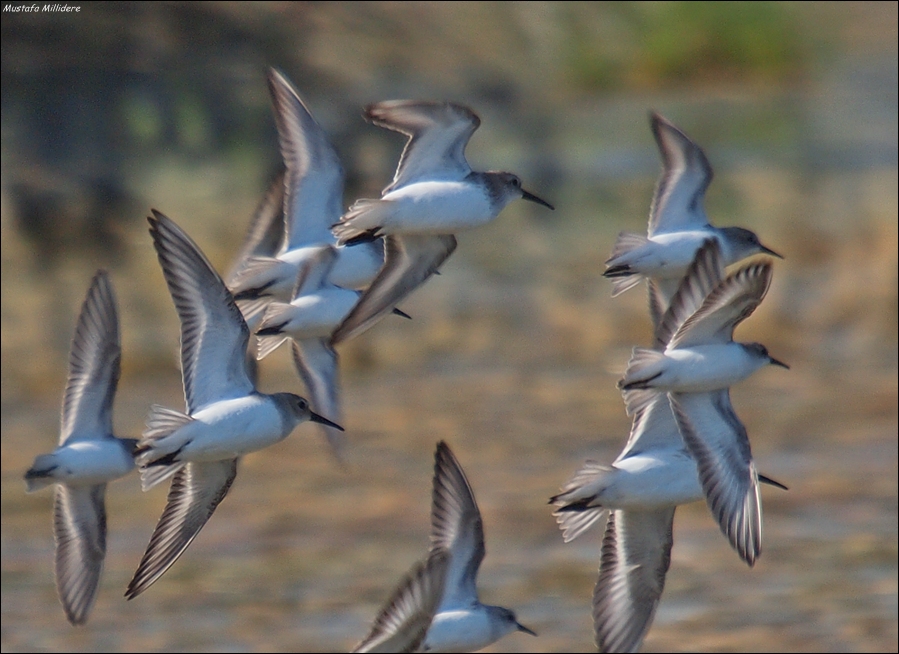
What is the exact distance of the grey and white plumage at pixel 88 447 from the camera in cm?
773

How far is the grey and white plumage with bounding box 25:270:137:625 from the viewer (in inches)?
304

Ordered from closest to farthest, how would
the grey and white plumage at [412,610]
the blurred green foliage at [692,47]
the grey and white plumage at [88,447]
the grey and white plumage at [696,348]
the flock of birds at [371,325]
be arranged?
the grey and white plumage at [412,610] < the flock of birds at [371,325] < the grey and white plumage at [696,348] < the grey and white plumage at [88,447] < the blurred green foliage at [692,47]

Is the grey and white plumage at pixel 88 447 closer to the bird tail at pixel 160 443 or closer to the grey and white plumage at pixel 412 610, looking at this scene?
the bird tail at pixel 160 443

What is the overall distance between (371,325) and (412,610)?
124 cm

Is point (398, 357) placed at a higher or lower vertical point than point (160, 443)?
lower

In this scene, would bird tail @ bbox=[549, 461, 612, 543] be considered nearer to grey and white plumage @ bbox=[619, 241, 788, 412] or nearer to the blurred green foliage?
grey and white plumage @ bbox=[619, 241, 788, 412]

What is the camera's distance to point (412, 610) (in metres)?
6.59

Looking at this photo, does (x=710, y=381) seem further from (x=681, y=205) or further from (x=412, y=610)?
(x=412, y=610)

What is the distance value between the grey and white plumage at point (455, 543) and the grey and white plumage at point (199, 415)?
0.85 meters

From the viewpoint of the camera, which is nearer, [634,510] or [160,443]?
[160,443]

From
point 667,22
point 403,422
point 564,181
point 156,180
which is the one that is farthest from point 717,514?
point 667,22

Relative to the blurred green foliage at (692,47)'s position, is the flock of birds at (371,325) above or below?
above

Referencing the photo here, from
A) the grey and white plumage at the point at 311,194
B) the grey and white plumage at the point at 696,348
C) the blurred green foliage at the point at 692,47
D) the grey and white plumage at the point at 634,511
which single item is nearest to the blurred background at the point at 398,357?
the blurred green foliage at the point at 692,47

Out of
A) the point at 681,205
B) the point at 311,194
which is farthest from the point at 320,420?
the point at 681,205
